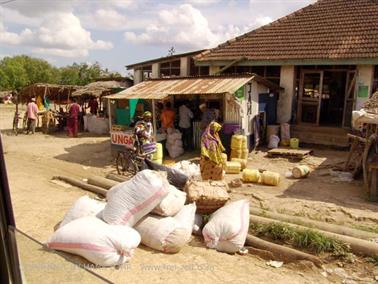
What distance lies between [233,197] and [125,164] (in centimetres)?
330

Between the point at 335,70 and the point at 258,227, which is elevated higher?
the point at 335,70

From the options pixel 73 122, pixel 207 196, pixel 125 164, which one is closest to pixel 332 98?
pixel 125 164

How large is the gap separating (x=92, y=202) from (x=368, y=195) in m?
5.35

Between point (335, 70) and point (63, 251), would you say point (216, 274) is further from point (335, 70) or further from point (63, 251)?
point (335, 70)

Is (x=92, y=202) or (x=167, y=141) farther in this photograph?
(x=167, y=141)

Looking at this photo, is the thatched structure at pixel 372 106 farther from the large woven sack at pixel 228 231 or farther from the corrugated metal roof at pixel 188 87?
the large woven sack at pixel 228 231

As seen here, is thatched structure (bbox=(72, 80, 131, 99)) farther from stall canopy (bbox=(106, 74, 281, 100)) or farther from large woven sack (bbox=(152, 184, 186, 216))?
large woven sack (bbox=(152, 184, 186, 216))

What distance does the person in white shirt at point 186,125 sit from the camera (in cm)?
1183

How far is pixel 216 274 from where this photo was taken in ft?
14.4

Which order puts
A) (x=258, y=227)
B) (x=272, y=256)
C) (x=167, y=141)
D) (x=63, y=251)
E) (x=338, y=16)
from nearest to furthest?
(x=63, y=251), (x=272, y=256), (x=258, y=227), (x=167, y=141), (x=338, y=16)

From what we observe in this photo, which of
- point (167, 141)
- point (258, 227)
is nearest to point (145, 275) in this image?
point (258, 227)

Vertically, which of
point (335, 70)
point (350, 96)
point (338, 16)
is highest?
point (338, 16)

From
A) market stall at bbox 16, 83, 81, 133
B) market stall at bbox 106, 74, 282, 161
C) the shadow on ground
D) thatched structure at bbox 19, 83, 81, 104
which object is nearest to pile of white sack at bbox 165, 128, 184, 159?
market stall at bbox 106, 74, 282, 161

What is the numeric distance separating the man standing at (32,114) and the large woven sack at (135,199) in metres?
13.4
